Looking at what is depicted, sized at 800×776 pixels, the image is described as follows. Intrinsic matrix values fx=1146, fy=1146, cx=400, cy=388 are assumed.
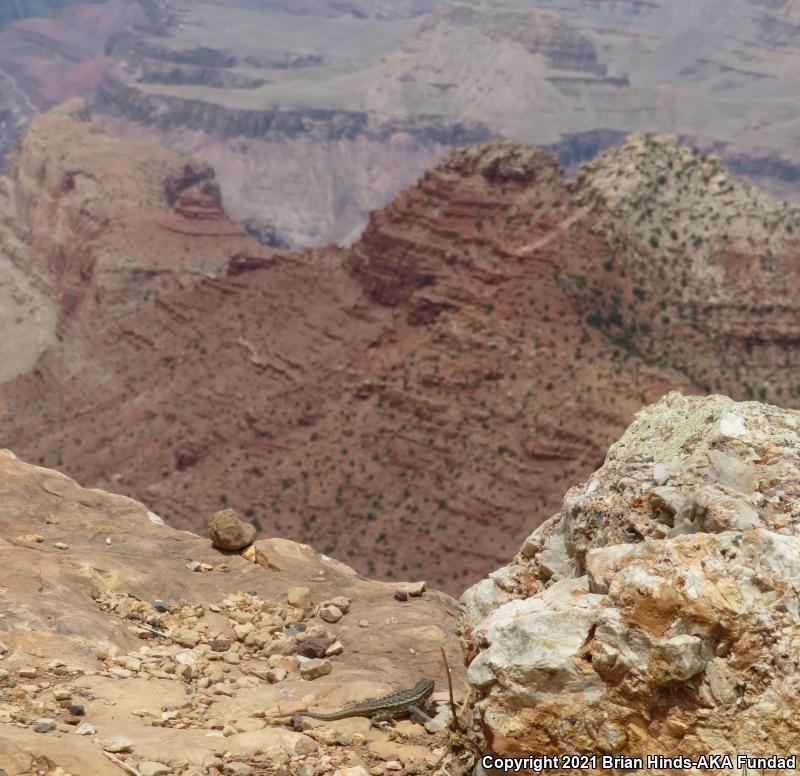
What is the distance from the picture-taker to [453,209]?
8906cm

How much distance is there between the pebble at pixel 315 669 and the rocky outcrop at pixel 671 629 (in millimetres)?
5590

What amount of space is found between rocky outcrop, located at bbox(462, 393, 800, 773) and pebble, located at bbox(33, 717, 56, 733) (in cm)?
506

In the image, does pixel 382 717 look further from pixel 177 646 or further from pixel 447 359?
pixel 447 359

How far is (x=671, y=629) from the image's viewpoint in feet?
35.1

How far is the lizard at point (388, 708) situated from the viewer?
15.0 m

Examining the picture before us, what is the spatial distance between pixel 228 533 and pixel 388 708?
8392 mm

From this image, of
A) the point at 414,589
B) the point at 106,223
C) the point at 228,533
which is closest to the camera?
the point at 414,589

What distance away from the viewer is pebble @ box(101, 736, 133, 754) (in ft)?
42.5

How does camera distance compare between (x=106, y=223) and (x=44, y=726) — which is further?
(x=106, y=223)

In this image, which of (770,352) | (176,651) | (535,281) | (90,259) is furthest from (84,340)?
(176,651)

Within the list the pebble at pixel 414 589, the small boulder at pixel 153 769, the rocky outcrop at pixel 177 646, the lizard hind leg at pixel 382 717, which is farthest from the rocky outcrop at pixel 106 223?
the small boulder at pixel 153 769

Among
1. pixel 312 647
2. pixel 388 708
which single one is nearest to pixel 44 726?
pixel 388 708

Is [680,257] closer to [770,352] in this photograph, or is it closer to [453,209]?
[770,352]

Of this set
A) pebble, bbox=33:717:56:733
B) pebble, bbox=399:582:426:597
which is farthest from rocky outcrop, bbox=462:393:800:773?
pebble, bbox=399:582:426:597
